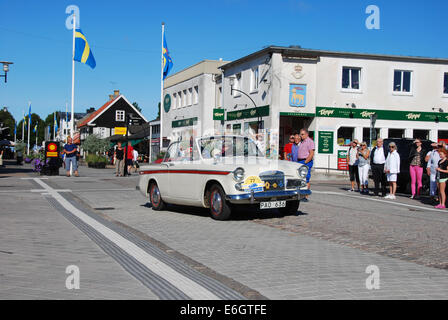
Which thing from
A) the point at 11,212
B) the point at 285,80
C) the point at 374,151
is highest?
the point at 285,80

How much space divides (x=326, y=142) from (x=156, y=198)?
2236cm

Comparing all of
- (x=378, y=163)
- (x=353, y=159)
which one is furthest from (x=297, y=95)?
(x=378, y=163)

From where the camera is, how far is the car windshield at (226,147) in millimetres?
10516

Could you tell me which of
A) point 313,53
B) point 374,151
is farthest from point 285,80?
point 374,151

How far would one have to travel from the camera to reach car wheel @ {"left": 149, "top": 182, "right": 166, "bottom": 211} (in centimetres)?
1181

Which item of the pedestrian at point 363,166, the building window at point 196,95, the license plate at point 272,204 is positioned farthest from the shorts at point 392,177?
the building window at point 196,95

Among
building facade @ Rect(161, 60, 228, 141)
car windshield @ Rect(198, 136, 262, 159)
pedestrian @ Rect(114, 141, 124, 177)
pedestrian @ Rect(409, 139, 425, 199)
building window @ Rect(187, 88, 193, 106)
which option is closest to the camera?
car windshield @ Rect(198, 136, 262, 159)

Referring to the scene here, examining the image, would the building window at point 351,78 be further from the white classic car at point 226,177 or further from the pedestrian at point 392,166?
the white classic car at point 226,177

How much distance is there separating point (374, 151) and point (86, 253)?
1190 centimetres

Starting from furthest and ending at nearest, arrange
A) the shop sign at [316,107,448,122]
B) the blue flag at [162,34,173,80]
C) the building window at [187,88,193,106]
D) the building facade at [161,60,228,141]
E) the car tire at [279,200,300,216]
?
1. the building window at [187,88,193,106]
2. the building facade at [161,60,228,141]
3. the blue flag at [162,34,173,80]
4. the shop sign at [316,107,448,122]
5. the car tire at [279,200,300,216]

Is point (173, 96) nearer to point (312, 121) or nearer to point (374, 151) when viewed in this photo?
point (312, 121)

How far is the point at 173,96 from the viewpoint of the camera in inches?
2063

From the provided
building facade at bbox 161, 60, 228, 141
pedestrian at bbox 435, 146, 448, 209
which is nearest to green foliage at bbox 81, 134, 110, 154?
building facade at bbox 161, 60, 228, 141

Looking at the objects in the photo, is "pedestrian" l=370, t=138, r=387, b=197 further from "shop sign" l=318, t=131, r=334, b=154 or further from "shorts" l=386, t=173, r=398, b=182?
"shop sign" l=318, t=131, r=334, b=154
